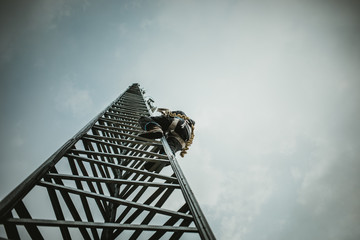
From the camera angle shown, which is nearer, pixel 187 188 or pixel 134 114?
pixel 187 188

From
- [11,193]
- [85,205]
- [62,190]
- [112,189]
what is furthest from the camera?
[112,189]

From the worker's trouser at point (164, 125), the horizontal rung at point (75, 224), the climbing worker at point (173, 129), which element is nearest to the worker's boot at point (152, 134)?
the worker's trouser at point (164, 125)

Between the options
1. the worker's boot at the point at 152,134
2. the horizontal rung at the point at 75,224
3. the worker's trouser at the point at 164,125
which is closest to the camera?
the horizontal rung at the point at 75,224

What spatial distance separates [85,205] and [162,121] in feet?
7.41

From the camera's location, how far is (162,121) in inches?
161

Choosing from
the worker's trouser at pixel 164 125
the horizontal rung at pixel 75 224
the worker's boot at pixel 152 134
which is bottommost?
the horizontal rung at pixel 75 224

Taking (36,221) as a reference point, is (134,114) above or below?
above

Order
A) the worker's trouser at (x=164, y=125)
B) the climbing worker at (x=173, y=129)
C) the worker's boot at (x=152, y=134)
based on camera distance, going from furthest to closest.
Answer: the climbing worker at (x=173, y=129)
the worker's trouser at (x=164, y=125)
the worker's boot at (x=152, y=134)

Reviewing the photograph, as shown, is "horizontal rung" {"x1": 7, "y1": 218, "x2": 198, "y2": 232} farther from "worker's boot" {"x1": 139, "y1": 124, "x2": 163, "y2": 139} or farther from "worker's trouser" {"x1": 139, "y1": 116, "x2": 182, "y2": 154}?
"worker's trouser" {"x1": 139, "y1": 116, "x2": 182, "y2": 154}

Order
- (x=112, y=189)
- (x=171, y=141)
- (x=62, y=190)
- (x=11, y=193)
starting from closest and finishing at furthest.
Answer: (x=11, y=193) → (x=62, y=190) → (x=112, y=189) → (x=171, y=141)

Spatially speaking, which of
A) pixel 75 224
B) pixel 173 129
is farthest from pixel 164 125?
pixel 75 224

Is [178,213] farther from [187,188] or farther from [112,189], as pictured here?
[112,189]

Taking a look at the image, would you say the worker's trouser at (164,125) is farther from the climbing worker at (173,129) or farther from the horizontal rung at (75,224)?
the horizontal rung at (75,224)

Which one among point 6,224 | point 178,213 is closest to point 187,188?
point 178,213
